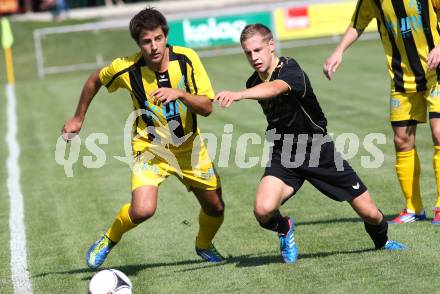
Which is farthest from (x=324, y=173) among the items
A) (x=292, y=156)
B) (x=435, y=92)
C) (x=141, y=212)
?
(x=435, y=92)

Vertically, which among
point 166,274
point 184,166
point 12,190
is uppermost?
point 184,166

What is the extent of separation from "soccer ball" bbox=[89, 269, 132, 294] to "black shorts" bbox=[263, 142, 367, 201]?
1.31 meters

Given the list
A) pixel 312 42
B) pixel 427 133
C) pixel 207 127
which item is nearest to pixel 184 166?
pixel 427 133

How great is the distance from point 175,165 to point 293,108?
971 millimetres

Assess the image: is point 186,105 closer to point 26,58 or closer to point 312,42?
point 312,42

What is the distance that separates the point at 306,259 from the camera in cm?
696

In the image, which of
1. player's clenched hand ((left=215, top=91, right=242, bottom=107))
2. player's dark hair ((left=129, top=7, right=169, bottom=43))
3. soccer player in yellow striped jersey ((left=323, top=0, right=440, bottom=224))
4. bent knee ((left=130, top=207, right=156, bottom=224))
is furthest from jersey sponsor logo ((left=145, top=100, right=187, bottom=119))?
soccer player in yellow striped jersey ((left=323, top=0, right=440, bottom=224))

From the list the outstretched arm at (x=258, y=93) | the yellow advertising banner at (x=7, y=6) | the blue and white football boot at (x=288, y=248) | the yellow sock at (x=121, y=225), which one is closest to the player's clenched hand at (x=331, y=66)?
→ the outstretched arm at (x=258, y=93)

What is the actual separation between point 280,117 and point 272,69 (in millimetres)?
355

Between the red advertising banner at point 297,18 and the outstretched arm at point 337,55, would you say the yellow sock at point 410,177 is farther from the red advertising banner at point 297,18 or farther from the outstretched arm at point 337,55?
the red advertising banner at point 297,18

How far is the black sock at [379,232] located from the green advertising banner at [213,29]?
1861 centimetres

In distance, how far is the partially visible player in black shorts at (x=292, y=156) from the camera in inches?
259

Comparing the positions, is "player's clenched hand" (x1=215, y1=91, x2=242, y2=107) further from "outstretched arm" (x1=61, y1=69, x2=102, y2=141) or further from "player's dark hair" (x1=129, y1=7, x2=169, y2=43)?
"outstretched arm" (x1=61, y1=69, x2=102, y2=141)

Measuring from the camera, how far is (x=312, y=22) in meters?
26.3
